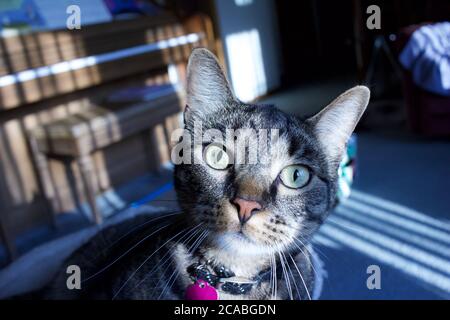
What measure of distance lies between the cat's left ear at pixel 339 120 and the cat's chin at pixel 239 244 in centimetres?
22

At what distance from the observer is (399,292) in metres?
0.97

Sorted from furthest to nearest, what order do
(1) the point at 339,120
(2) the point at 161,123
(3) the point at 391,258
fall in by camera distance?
(2) the point at 161,123 < (3) the point at 391,258 < (1) the point at 339,120

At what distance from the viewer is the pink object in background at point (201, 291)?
60 cm

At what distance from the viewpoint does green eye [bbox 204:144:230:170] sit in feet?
2.09

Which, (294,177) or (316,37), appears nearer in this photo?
(294,177)

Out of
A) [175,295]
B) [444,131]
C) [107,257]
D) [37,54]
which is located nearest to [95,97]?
[37,54]

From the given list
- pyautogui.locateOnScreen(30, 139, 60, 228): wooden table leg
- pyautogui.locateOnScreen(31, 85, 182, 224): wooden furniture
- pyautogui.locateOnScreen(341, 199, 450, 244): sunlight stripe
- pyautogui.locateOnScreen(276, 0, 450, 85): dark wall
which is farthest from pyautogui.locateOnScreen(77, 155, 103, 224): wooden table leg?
pyautogui.locateOnScreen(276, 0, 450, 85): dark wall

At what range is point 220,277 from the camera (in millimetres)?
637

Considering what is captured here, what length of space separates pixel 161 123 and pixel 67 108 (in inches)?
18.1

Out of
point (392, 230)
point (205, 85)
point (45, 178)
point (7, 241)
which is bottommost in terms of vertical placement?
point (392, 230)

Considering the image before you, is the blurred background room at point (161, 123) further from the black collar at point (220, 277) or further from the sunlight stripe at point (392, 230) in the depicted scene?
the black collar at point (220, 277)

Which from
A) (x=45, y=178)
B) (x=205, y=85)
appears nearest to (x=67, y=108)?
(x=45, y=178)

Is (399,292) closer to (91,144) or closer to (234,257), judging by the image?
(234,257)

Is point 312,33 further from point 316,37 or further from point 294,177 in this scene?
point 294,177
